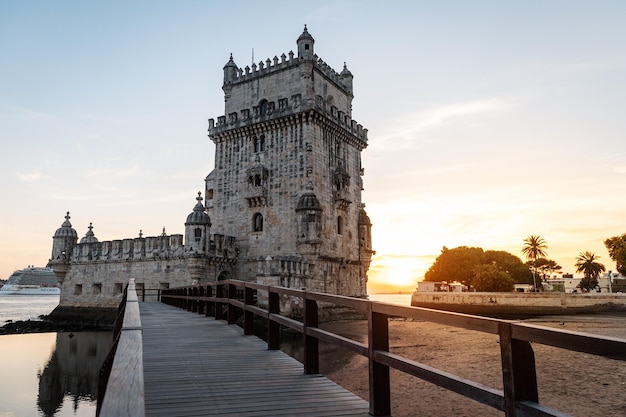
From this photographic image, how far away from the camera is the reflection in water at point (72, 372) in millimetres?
15922

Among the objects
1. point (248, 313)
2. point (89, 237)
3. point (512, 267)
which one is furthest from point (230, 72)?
point (512, 267)

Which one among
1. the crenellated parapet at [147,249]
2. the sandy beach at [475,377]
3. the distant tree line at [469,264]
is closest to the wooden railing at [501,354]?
the sandy beach at [475,377]

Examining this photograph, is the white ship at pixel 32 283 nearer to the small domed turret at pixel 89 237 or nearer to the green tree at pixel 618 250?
the small domed turret at pixel 89 237

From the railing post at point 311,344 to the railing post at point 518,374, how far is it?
3472 mm

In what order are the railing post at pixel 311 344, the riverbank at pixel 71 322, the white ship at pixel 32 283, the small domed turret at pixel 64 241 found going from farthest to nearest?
the white ship at pixel 32 283, the small domed turret at pixel 64 241, the riverbank at pixel 71 322, the railing post at pixel 311 344

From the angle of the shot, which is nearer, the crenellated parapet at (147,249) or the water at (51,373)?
the water at (51,373)

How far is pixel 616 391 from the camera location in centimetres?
→ 1230

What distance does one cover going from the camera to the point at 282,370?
6.23m

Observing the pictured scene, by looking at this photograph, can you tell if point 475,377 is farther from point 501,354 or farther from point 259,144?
point 259,144

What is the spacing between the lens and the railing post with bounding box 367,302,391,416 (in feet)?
13.9

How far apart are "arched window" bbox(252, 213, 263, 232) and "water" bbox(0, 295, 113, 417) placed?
11.8m

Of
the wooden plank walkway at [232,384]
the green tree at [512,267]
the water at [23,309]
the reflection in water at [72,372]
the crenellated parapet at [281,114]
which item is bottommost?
the water at [23,309]

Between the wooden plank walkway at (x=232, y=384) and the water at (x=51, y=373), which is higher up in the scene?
the wooden plank walkway at (x=232, y=384)

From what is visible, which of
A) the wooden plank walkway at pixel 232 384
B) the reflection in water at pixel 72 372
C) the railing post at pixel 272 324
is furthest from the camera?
→ the reflection in water at pixel 72 372
